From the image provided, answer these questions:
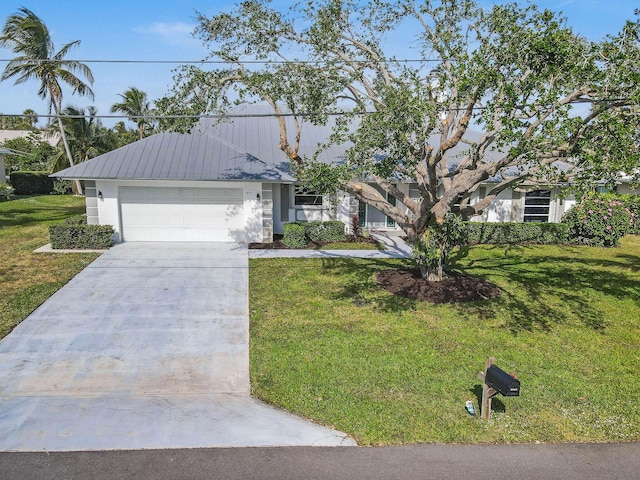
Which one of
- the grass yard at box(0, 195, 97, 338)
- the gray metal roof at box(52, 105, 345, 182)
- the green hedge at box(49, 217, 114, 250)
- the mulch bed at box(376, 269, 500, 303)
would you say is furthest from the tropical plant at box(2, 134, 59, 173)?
the mulch bed at box(376, 269, 500, 303)

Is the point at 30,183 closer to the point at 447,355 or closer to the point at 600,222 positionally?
the point at 447,355

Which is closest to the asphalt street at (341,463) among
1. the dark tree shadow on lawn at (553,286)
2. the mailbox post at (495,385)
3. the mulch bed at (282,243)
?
the mailbox post at (495,385)

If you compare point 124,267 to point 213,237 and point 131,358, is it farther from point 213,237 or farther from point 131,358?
point 131,358

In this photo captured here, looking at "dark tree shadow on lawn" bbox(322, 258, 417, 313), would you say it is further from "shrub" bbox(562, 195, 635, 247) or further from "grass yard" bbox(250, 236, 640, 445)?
"shrub" bbox(562, 195, 635, 247)

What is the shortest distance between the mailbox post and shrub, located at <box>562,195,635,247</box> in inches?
550

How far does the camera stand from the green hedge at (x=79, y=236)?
50.4 feet

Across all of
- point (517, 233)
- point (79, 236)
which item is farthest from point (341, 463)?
point (517, 233)

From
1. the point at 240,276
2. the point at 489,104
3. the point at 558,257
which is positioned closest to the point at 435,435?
the point at 489,104

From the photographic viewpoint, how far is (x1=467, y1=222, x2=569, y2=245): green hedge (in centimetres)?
1814

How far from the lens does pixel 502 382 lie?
19.1 feet

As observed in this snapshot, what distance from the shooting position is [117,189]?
16.2 m

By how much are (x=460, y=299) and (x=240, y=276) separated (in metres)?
5.63

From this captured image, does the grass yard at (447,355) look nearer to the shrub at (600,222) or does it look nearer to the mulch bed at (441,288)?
the mulch bed at (441,288)

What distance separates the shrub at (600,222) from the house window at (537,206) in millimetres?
1959
